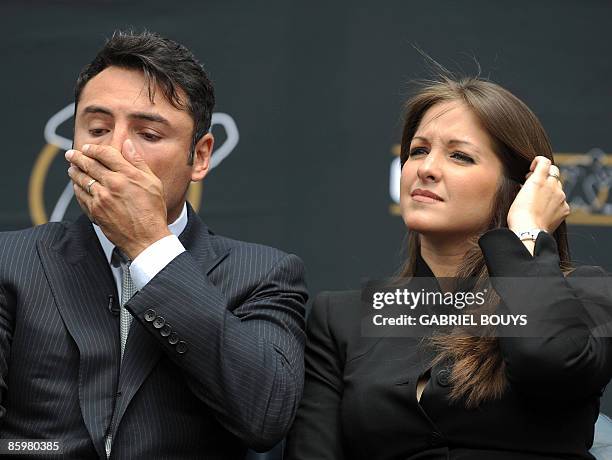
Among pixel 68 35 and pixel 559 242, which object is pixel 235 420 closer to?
pixel 559 242

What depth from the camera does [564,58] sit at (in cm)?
321

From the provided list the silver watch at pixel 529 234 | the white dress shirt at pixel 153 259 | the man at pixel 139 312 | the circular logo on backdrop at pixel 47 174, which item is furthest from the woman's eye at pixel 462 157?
the circular logo on backdrop at pixel 47 174

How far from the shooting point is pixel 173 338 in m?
1.97

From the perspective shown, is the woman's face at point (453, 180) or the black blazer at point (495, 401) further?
the woman's face at point (453, 180)

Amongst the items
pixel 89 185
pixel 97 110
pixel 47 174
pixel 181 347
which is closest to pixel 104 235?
pixel 89 185

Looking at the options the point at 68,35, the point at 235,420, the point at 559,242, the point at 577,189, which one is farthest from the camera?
the point at 68,35

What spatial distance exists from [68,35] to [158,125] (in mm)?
1385

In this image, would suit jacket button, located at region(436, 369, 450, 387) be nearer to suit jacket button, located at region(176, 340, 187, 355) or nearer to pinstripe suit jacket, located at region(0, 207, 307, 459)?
pinstripe suit jacket, located at region(0, 207, 307, 459)

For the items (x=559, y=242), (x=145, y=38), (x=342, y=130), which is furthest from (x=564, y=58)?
(x=145, y=38)

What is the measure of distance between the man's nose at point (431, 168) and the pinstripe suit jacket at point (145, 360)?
0.47 meters

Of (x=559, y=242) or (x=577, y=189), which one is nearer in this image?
(x=559, y=242)

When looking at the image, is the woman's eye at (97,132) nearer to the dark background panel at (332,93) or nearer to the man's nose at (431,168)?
the man's nose at (431,168)

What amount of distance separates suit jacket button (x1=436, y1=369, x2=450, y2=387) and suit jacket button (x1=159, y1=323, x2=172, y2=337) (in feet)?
2.01

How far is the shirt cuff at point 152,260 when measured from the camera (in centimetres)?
201
